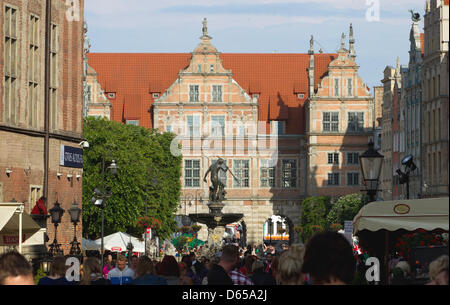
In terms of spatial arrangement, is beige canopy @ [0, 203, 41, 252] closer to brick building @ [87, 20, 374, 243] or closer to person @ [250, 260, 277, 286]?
person @ [250, 260, 277, 286]

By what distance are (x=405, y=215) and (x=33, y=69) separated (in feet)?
53.8

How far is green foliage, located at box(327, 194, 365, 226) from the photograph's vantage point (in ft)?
223

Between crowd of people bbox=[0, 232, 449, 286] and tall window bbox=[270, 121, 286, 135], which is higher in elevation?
tall window bbox=[270, 121, 286, 135]

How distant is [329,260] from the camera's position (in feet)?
18.2

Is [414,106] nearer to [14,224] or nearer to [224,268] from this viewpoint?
[14,224]

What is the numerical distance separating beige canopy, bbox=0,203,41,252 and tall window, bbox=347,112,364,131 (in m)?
54.4

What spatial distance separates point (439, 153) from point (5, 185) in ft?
109

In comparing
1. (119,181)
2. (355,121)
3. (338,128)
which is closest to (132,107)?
(338,128)

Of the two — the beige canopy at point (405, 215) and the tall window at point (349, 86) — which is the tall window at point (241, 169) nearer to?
the tall window at point (349, 86)

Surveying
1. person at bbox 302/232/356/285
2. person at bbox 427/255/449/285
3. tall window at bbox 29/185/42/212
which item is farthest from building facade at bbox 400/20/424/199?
person at bbox 302/232/356/285

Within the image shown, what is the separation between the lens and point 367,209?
47.2ft

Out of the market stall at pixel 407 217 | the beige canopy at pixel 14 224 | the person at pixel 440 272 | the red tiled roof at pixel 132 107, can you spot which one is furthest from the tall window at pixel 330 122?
the person at pixel 440 272
